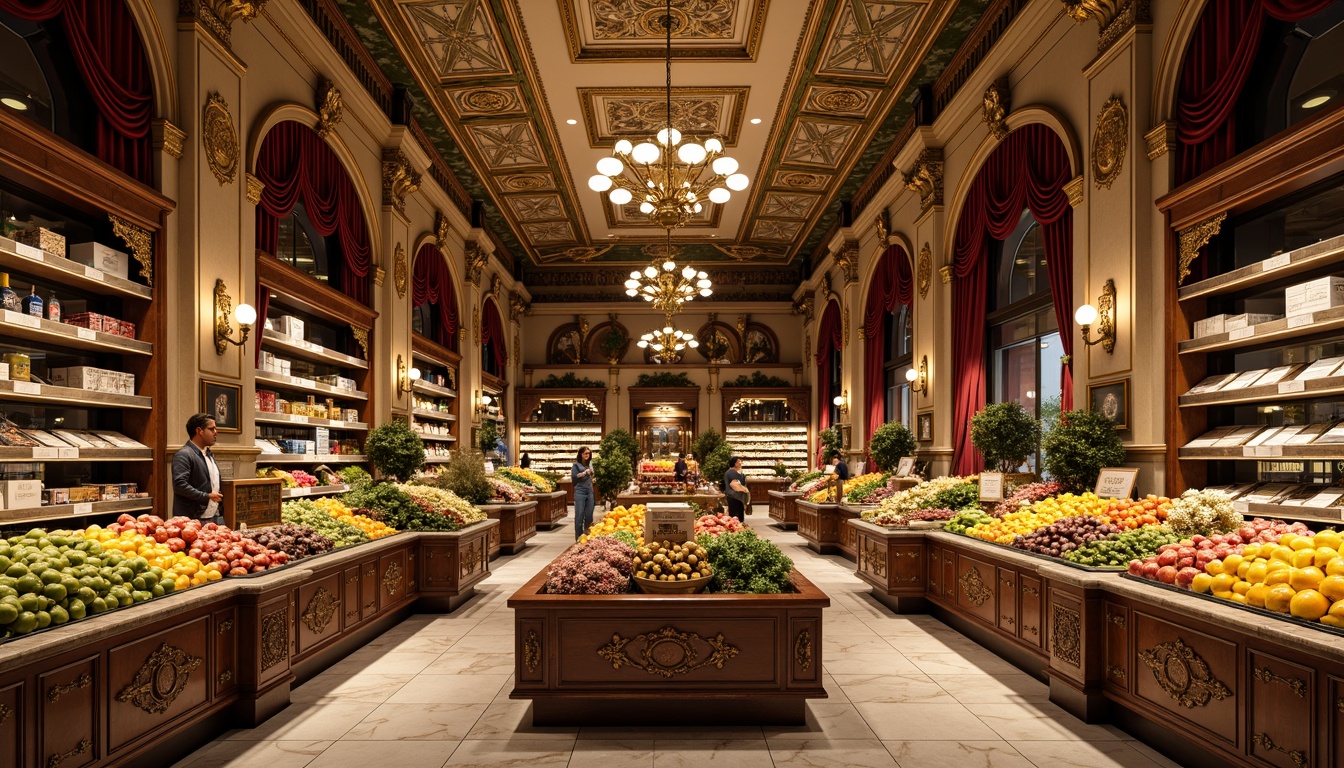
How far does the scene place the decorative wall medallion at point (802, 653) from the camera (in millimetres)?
4340

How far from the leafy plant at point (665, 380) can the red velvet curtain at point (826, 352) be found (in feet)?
12.1

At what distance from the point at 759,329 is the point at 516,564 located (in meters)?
13.7

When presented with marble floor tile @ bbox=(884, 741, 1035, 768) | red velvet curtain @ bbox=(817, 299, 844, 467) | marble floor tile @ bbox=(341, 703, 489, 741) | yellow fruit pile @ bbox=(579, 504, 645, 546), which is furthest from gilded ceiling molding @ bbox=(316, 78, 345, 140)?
red velvet curtain @ bbox=(817, 299, 844, 467)

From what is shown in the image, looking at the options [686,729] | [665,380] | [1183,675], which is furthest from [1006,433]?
[665,380]

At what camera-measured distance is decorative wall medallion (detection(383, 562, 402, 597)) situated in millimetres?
6523

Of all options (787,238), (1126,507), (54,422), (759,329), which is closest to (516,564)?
(54,422)

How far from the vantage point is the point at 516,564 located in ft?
34.4

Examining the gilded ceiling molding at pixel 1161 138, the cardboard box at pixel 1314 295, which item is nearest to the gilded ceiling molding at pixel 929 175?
the gilded ceiling molding at pixel 1161 138

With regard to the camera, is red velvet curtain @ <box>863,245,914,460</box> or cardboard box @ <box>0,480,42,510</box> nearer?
cardboard box @ <box>0,480,42,510</box>

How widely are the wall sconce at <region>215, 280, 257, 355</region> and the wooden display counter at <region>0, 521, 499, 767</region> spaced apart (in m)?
2.21

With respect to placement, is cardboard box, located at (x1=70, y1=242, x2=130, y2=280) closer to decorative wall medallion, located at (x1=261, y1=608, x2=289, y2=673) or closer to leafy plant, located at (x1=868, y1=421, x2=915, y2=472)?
decorative wall medallion, located at (x1=261, y1=608, x2=289, y2=673)

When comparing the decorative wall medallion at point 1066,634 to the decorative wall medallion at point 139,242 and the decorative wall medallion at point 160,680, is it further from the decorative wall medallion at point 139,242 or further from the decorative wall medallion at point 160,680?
the decorative wall medallion at point 139,242

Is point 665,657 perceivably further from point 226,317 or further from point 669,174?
point 669,174

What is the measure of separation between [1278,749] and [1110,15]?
5.92 m
